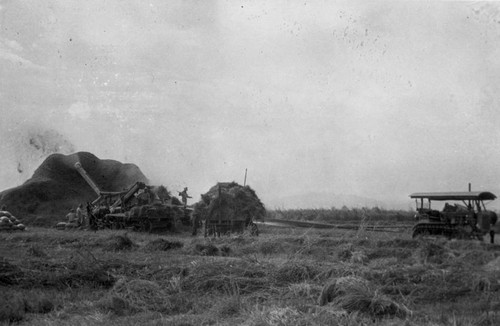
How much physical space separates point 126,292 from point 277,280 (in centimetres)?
269

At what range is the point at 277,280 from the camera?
9.33 metres

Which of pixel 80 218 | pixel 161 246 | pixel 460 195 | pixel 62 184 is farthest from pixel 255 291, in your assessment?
pixel 62 184

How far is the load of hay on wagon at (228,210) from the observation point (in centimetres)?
2059

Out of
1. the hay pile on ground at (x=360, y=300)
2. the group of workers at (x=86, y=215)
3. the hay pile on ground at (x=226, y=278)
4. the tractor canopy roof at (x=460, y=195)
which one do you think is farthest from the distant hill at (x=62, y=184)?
the hay pile on ground at (x=360, y=300)

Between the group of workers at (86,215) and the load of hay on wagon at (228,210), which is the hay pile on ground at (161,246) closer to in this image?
the load of hay on wagon at (228,210)

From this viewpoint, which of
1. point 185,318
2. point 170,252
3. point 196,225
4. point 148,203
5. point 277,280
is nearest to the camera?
point 185,318

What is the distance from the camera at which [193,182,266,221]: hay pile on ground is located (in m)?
20.6

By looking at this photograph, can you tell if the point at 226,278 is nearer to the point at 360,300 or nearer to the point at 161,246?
the point at 360,300

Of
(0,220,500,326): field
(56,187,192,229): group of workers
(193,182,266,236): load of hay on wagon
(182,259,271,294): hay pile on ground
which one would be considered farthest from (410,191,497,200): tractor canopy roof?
(56,187,192,229): group of workers

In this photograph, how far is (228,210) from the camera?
20766 millimetres

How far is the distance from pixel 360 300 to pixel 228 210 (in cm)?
1375

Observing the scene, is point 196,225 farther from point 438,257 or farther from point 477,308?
point 477,308

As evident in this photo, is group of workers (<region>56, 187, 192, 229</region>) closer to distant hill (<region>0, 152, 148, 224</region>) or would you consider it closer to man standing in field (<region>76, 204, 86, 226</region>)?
man standing in field (<region>76, 204, 86, 226</region>)

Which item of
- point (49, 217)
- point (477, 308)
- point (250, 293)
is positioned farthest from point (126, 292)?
point (49, 217)
